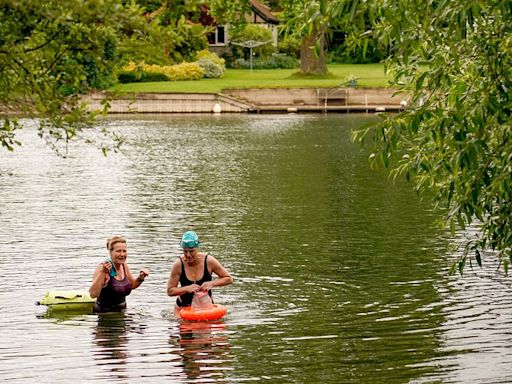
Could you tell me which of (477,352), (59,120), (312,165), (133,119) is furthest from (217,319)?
(133,119)

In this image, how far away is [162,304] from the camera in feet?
73.6

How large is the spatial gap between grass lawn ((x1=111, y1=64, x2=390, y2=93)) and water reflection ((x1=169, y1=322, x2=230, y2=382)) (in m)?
54.5

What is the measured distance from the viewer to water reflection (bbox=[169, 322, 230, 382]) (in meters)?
17.1

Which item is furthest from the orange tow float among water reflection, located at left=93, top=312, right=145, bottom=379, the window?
the window

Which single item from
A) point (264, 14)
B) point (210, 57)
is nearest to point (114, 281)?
point (210, 57)

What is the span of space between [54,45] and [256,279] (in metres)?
13.9

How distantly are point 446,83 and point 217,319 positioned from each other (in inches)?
305

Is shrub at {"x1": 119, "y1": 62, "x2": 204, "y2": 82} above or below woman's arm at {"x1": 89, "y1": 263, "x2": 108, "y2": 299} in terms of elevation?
above

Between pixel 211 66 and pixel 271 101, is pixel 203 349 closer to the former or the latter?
pixel 271 101

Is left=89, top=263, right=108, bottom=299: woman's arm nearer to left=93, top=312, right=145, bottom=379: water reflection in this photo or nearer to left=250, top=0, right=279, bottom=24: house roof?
left=93, top=312, right=145, bottom=379: water reflection

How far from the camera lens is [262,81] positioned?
271ft

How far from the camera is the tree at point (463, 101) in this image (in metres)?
11.8

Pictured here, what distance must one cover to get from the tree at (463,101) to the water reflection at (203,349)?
12.6ft

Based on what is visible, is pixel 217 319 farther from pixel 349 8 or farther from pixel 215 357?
pixel 349 8
